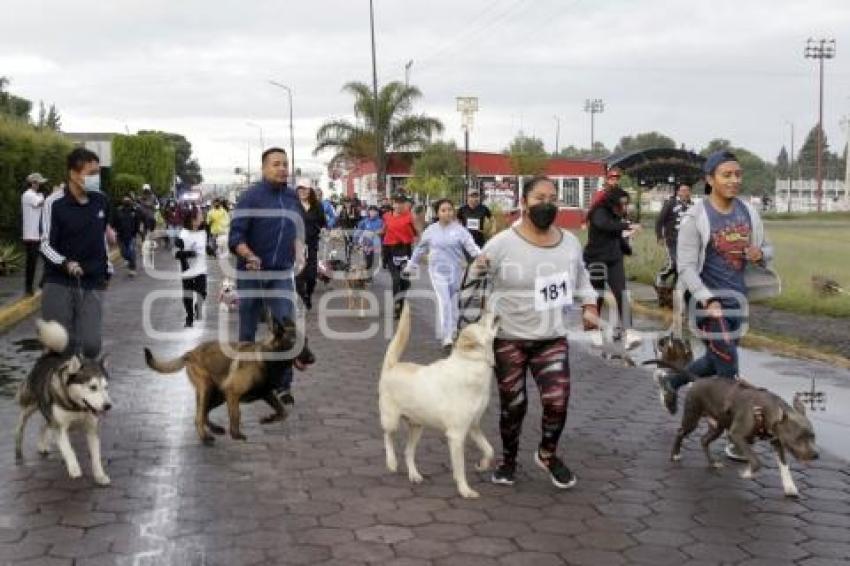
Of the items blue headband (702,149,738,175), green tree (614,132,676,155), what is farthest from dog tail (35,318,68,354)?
green tree (614,132,676,155)

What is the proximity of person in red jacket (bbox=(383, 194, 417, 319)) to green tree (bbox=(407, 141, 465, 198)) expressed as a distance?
3078cm

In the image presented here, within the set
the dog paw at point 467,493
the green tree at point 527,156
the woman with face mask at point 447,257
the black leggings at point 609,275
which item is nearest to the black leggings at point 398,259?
the woman with face mask at point 447,257

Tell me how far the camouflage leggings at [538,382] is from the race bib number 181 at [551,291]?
0.74ft

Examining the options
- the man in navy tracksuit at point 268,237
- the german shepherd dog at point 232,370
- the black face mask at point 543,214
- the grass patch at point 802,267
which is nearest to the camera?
the black face mask at point 543,214

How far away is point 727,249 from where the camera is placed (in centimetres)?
615

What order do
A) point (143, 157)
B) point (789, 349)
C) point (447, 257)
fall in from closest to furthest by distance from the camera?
point (447, 257), point (789, 349), point (143, 157)

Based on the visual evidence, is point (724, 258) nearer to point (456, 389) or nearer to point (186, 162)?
point (456, 389)

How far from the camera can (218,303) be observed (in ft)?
52.8

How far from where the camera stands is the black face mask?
573cm

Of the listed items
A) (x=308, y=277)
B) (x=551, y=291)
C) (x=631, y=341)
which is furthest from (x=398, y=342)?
(x=308, y=277)

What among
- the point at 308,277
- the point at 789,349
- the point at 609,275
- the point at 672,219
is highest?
the point at 672,219

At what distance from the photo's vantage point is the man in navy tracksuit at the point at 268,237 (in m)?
Result: 7.45

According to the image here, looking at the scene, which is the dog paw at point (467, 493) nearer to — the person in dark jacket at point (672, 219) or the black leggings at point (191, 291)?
the black leggings at point (191, 291)

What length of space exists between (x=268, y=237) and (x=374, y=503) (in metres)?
2.69
